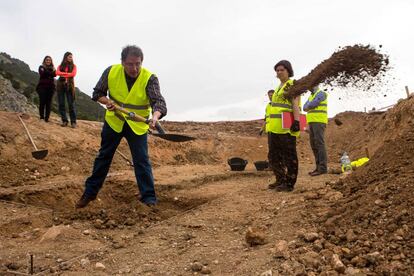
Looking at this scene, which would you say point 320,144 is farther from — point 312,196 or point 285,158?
point 312,196

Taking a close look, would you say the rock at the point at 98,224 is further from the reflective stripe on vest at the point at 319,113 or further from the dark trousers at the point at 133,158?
the reflective stripe on vest at the point at 319,113

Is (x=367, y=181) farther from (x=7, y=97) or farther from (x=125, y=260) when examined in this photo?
(x=7, y=97)

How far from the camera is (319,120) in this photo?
Result: 23.8 feet

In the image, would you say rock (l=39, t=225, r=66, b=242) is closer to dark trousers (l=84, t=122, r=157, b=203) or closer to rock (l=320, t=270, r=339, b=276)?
dark trousers (l=84, t=122, r=157, b=203)

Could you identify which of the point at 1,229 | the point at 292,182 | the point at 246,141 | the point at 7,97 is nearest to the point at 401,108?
the point at 246,141

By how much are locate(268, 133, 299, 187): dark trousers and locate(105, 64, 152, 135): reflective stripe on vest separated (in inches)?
67.2

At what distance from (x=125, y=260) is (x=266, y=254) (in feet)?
3.62

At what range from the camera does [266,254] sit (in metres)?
3.02

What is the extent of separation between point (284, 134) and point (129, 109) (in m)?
1.93

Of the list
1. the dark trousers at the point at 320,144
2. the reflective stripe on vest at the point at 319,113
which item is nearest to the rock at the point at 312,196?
the dark trousers at the point at 320,144

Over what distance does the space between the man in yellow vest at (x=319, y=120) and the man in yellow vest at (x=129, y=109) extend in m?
3.41

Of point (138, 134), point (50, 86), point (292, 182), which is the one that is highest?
point (50, 86)

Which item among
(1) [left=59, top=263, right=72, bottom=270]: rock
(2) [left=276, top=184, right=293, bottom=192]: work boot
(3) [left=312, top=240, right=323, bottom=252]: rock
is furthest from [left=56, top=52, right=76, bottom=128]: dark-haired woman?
(3) [left=312, top=240, right=323, bottom=252]: rock

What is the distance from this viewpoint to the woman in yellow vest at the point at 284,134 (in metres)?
5.29
